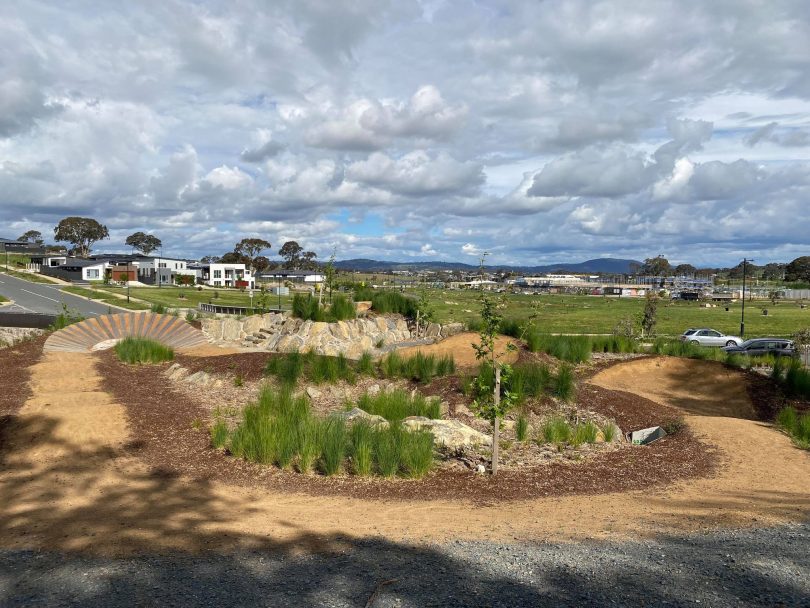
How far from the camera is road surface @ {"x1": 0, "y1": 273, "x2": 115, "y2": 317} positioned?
137 feet

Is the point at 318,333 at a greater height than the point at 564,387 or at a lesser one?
greater

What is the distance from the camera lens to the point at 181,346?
2264 cm

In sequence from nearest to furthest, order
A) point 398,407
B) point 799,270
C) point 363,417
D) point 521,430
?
point 363,417 → point 521,430 → point 398,407 → point 799,270

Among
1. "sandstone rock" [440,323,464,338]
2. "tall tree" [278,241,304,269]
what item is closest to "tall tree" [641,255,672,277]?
"tall tree" [278,241,304,269]

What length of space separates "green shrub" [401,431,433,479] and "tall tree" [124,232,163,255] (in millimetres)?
143762

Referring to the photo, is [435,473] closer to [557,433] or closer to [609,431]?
[557,433]

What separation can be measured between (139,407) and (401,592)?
8.97 meters

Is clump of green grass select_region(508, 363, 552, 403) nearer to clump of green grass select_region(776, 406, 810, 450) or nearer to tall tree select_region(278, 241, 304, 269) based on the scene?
clump of green grass select_region(776, 406, 810, 450)

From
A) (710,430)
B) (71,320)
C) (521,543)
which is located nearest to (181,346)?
(71,320)

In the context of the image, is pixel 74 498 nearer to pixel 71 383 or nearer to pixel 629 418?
Answer: pixel 71 383

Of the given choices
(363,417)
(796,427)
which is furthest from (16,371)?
(796,427)

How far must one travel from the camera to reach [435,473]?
937 centimetres

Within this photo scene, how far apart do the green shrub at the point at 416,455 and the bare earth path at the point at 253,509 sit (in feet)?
4.07

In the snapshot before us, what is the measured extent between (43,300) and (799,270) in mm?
167919
